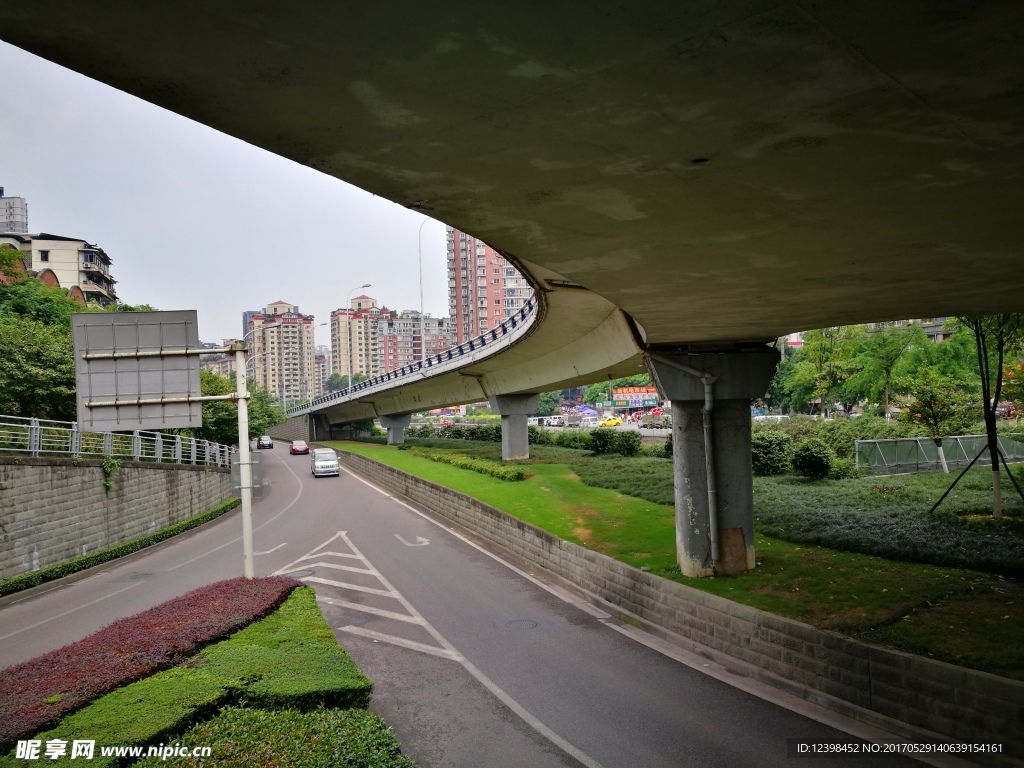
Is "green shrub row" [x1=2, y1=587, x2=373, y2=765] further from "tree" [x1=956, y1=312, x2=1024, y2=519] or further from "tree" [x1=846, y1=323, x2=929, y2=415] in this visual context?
"tree" [x1=846, y1=323, x2=929, y2=415]

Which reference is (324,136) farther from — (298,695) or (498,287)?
(498,287)

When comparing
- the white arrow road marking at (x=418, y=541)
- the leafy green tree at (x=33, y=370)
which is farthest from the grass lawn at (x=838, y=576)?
the leafy green tree at (x=33, y=370)

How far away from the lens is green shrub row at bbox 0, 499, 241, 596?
15547 millimetres

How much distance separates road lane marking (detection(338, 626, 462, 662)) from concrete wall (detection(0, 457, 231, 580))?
9.14 m

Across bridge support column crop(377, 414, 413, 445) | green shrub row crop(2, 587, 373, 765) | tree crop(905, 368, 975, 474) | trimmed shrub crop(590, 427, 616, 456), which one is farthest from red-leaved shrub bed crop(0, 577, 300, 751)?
bridge support column crop(377, 414, 413, 445)

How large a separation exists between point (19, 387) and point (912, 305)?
86.4 ft

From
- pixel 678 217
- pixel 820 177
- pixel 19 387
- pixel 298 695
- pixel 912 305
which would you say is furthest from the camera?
pixel 19 387

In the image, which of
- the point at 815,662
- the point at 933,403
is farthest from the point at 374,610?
the point at 933,403

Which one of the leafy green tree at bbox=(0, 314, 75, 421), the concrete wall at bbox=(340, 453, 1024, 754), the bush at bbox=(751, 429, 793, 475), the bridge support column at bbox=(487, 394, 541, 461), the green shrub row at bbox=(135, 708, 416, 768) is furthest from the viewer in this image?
the bridge support column at bbox=(487, 394, 541, 461)

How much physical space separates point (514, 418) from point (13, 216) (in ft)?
261

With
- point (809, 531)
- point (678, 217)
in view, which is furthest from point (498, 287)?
point (678, 217)

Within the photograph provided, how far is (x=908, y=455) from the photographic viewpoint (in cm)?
2416

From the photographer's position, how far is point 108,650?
8.52 metres

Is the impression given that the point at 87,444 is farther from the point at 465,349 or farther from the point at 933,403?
the point at 933,403
